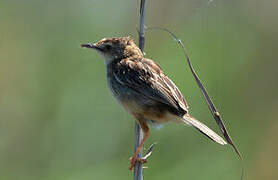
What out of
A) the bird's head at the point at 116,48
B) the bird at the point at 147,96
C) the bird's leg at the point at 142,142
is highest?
the bird's head at the point at 116,48

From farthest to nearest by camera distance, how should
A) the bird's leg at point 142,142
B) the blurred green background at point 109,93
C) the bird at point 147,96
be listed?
the blurred green background at point 109,93 < the bird at point 147,96 < the bird's leg at point 142,142

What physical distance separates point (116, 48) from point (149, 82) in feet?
2.16

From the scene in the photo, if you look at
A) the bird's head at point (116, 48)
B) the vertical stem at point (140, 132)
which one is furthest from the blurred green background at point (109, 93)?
the vertical stem at point (140, 132)

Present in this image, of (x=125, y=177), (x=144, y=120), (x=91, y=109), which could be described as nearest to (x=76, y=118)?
(x=91, y=109)

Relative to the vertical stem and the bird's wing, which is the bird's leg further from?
the bird's wing

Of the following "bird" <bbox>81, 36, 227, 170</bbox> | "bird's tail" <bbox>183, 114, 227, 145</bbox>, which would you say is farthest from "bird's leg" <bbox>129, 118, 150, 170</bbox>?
"bird's tail" <bbox>183, 114, 227, 145</bbox>

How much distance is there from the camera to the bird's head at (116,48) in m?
5.21

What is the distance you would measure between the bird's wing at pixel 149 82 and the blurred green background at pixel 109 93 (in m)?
0.81

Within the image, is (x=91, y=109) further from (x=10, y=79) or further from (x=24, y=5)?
(x=24, y=5)

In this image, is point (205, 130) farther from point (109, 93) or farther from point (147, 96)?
point (109, 93)

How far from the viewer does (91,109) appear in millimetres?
5914

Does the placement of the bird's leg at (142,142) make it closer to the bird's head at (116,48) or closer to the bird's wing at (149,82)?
the bird's wing at (149,82)

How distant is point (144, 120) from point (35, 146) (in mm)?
1452

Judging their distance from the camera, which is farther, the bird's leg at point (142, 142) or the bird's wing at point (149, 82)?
the bird's wing at point (149, 82)
